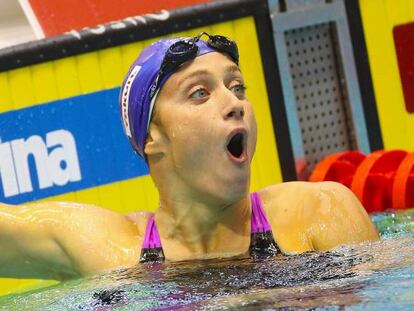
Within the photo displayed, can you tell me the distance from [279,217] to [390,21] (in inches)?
71.1

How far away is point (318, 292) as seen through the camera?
175 cm

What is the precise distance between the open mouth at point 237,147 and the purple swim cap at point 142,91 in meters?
0.21

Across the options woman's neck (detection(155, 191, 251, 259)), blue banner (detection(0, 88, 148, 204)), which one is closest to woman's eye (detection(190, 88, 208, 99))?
woman's neck (detection(155, 191, 251, 259))

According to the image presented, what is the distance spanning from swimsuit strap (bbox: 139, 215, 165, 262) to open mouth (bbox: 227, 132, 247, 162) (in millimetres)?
292

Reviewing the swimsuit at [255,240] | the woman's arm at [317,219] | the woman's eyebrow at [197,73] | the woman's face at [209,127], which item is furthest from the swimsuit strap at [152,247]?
the woman's eyebrow at [197,73]

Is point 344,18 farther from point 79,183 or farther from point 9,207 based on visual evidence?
point 9,207

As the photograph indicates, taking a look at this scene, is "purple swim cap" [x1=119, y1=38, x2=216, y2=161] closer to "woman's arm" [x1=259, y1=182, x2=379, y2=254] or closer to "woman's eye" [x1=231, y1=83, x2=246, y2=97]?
"woman's eye" [x1=231, y1=83, x2=246, y2=97]

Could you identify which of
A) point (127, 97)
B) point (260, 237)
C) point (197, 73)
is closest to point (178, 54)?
point (197, 73)

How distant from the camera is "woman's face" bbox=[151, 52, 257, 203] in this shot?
216 cm

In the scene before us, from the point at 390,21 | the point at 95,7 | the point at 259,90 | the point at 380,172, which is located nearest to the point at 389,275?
the point at 380,172

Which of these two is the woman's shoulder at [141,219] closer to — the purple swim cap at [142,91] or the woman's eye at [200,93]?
the purple swim cap at [142,91]

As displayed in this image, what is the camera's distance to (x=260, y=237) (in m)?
2.26

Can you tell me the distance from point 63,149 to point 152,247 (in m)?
1.24

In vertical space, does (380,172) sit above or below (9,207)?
below
